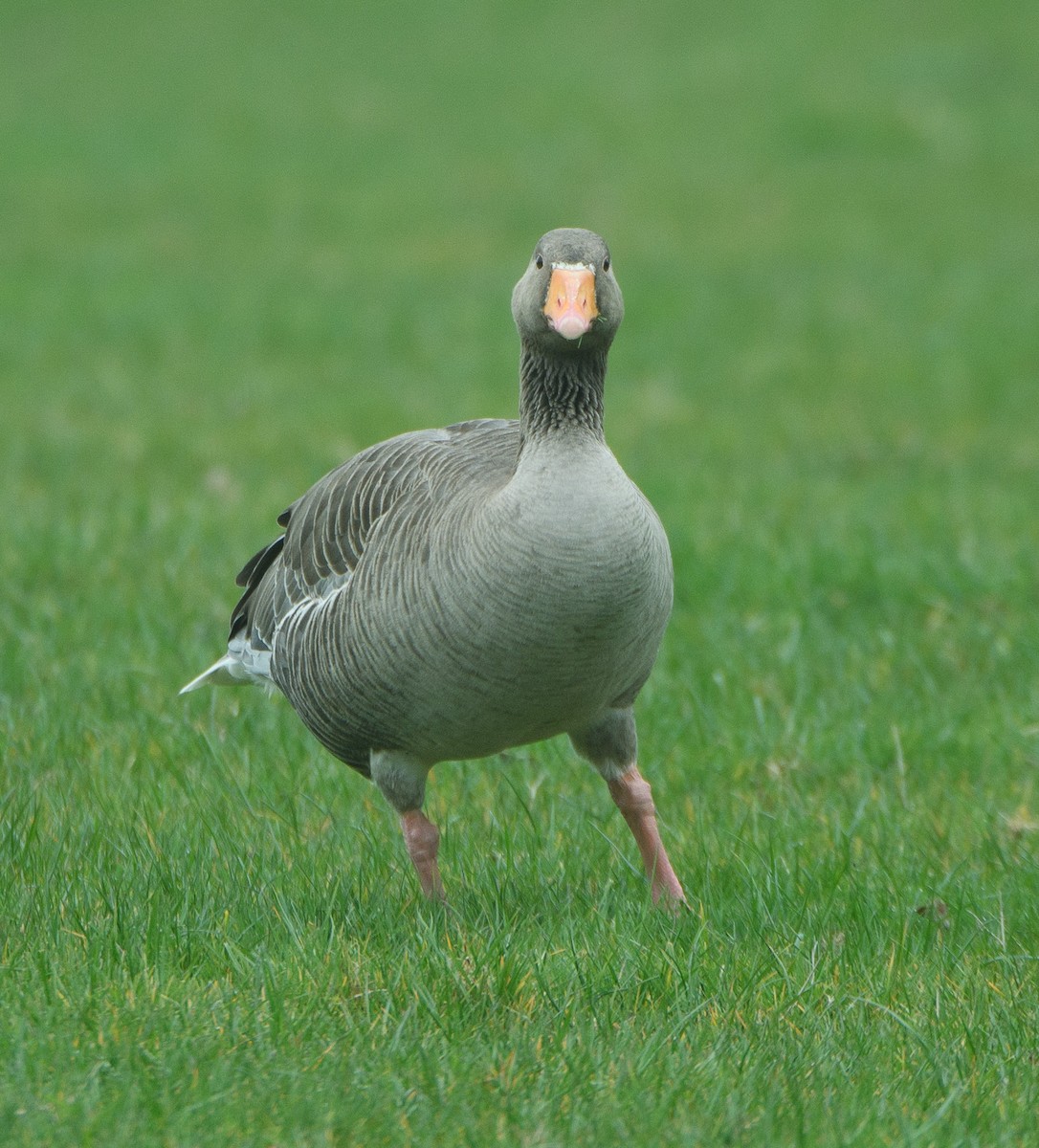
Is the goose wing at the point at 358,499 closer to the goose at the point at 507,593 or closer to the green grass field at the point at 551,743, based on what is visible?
the goose at the point at 507,593

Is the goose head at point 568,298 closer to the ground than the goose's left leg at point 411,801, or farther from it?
farther from it

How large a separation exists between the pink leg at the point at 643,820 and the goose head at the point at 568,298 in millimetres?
1192

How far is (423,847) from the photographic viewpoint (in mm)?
4320

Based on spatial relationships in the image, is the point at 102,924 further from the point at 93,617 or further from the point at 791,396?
the point at 791,396

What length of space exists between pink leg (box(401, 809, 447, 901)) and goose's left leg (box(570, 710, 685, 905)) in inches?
19.0

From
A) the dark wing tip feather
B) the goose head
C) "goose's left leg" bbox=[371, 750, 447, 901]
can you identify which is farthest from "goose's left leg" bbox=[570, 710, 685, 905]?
the dark wing tip feather

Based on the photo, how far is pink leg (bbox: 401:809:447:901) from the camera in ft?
14.0

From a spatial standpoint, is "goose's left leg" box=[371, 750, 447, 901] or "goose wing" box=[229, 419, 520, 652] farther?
"goose wing" box=[229, 419, 520, 652]

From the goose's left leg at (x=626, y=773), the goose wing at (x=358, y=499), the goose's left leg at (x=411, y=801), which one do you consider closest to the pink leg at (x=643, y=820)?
the goose's left leg at (x=626, y=773)

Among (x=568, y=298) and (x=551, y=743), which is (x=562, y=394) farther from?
(x=551, y=743)

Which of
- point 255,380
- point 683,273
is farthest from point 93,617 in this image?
point 683,273

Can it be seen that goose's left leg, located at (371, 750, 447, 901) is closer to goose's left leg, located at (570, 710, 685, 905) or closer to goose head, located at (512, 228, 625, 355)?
goose's left leg, located at (570, 710, 685, 905)

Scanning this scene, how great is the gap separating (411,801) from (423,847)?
0.45 feet

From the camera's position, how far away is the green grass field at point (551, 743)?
10.5ft
